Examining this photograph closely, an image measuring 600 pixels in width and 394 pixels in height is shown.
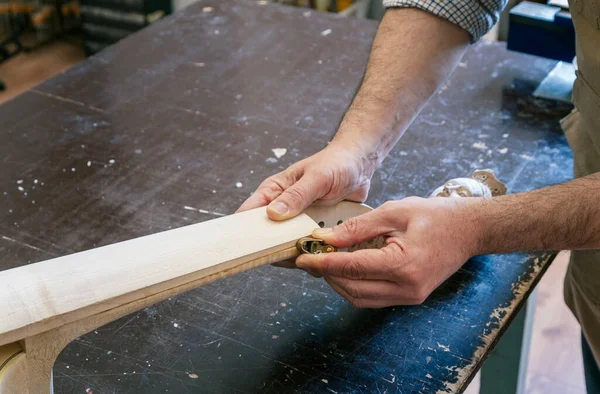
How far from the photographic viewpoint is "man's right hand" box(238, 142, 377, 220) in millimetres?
1000

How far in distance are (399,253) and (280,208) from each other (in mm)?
175

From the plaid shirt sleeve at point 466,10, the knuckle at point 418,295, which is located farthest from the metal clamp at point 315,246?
the plaid shirt sleeve at point 466,10

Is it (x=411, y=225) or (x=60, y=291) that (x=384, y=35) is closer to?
(x=411, y=225)

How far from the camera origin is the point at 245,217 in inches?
38.0

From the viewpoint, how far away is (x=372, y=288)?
930 mm

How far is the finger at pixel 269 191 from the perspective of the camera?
1.05m

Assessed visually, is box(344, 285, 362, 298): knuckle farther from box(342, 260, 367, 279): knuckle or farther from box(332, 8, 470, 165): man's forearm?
box(332, 8, 470, 165): man's forearm

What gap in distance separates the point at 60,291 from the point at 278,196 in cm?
36

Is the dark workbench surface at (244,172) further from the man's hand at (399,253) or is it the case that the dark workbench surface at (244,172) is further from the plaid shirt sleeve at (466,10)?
the plaid shirt sleeve at (466,10)

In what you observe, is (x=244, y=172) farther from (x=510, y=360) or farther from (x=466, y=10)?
(x=510, y=360)

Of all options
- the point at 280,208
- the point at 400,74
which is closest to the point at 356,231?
the point at 280,208

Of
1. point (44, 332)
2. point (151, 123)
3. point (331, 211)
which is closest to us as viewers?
point (44, 332)

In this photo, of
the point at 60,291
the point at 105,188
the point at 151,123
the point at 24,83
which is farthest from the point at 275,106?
the point at 24,83

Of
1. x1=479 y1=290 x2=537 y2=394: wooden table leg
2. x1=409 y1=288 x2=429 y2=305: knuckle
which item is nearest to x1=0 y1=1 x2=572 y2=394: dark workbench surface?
x1=409 y1=288 x2=429 y2=305: knuckle
